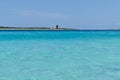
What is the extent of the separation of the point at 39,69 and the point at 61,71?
646mm

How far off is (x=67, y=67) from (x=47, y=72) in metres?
0.92

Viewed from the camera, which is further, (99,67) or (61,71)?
(99,67)

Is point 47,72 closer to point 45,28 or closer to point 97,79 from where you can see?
point 97,79

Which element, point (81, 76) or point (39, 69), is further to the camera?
point (39, 69)

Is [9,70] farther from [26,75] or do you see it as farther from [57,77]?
[57,77]

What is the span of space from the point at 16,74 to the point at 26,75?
0.88ft

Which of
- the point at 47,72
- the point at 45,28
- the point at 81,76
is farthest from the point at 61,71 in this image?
the point at 45,28

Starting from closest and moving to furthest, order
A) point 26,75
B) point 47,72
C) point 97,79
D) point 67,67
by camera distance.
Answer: point 97,79 < point 26,75 < point 47,72 < point 67,67

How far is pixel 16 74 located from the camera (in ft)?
22.1

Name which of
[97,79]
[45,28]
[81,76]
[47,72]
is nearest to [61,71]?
[47,72]

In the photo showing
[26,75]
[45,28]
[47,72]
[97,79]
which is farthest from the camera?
[45,28]

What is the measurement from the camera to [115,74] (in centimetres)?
662

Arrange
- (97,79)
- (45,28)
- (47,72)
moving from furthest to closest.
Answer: (45,28), (47,72), (97,79)

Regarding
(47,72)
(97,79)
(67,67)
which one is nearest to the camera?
(97,79)
